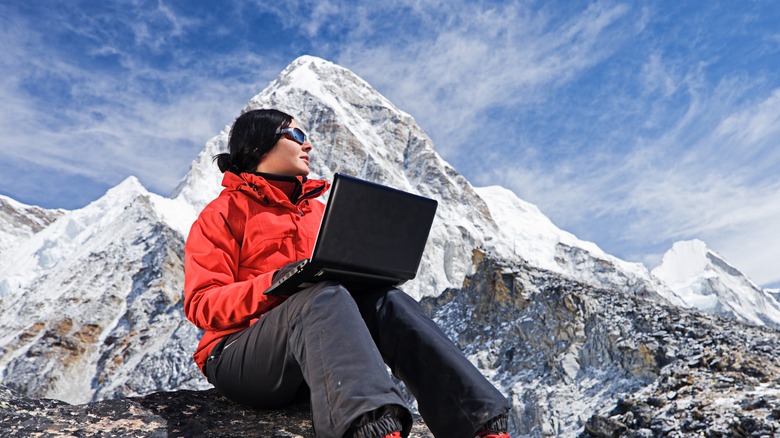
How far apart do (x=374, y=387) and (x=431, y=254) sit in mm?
58938

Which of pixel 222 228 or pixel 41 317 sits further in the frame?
pixel 41 317

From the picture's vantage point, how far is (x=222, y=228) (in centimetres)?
284

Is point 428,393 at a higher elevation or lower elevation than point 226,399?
higher

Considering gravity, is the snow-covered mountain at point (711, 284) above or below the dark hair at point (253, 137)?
above

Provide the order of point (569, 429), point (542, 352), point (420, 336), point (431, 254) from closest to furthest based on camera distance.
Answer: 1. point (420, 336)
2. point (569, 429)
3. point (542, 352)
4. point (431, 254)

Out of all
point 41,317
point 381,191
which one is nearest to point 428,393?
point 381,191

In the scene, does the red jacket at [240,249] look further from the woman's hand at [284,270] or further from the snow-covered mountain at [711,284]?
the snow-covered mountain at [711,284]

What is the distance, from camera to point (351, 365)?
1.92 metres

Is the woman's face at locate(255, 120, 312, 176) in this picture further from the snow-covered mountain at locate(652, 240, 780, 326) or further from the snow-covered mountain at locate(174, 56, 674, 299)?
the snow-covered mountain at locate(652, 240, 780, 326)

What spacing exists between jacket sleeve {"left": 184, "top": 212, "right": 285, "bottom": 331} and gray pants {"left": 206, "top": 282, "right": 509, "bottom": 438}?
12 centimetres

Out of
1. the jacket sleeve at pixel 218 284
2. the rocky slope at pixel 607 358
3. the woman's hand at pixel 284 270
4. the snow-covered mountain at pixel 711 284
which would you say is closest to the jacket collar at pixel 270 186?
the jacket sleeve at pixel 218 284

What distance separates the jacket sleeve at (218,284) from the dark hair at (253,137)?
66 centimetres

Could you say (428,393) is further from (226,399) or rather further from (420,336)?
(226,399)

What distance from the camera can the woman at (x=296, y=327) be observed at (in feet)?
6.27
